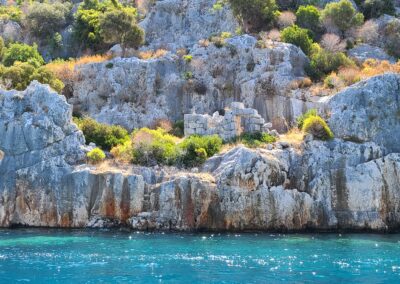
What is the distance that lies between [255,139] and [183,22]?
84.0 feet

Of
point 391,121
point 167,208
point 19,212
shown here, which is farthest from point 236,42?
point 19,212

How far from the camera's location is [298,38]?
53.1 m

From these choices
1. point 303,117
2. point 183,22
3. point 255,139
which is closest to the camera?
point 255,139

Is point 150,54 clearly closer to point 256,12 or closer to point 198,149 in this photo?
point 256,12

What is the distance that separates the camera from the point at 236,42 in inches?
2031

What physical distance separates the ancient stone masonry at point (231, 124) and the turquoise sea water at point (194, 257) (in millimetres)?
9283

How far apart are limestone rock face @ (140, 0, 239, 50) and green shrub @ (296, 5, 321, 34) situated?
6.46 m

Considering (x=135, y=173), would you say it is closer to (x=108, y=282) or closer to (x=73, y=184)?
(x=73, y=184)

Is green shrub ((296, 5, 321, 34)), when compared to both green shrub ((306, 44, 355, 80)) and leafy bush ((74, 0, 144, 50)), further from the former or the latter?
leafy bush ((74, 0, 144, 50))

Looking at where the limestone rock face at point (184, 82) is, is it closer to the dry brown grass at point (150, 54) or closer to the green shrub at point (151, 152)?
the dry brown grass at point (150, 54)

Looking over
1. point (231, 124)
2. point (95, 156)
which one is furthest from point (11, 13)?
point (231, 124)

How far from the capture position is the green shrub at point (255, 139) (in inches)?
1543

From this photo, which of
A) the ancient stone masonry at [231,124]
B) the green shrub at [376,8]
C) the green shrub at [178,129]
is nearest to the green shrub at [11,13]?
the green shrub at [178,129]

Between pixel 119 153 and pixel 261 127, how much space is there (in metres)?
10.4
